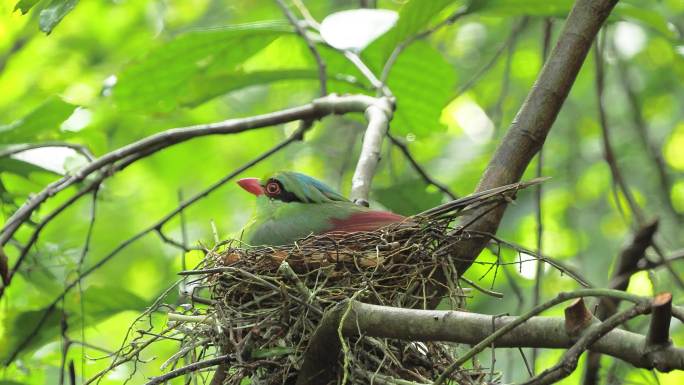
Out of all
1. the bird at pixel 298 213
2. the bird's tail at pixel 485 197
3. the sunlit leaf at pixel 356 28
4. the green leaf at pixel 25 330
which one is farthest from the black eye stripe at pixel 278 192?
the bird's tail at pixel 485 197

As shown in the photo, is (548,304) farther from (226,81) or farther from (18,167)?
(226,81)

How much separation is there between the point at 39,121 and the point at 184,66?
0.83 metres

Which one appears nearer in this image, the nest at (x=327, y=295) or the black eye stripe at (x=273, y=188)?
the nest at (x=327, y=295)

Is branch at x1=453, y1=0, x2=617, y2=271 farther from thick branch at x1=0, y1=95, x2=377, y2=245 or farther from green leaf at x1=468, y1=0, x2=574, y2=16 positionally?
thick branch at x1=0, y1=95, x2=377, y2=245

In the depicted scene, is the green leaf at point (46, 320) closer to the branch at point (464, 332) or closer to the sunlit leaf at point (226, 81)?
the sunlit leaf at point (226, 81)

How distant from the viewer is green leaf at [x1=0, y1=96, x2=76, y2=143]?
4340mm

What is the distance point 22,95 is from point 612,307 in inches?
251

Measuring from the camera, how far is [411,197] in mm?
4430

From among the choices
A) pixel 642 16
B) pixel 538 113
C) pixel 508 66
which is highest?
pixel 508 66

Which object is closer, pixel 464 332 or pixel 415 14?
pixel 464 332

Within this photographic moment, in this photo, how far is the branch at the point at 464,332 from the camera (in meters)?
1.84

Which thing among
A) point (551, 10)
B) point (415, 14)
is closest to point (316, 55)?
point (415, 14)

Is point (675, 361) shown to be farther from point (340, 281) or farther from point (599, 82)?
point (599, 82)

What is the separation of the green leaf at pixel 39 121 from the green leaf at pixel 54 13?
4.71 ft
